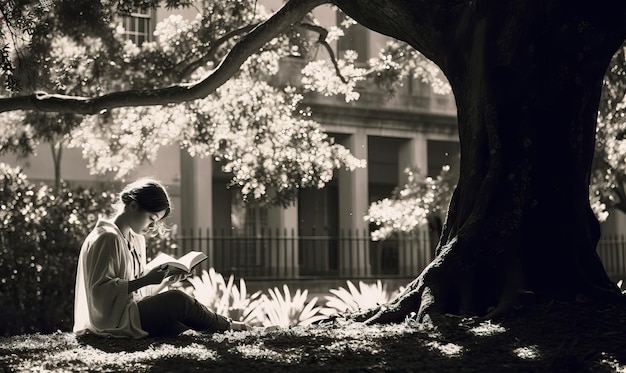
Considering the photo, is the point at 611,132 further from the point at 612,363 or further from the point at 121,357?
the point at 121,357

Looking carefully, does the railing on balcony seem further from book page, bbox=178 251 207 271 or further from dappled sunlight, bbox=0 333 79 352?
book page, bbox=178 251 207 271

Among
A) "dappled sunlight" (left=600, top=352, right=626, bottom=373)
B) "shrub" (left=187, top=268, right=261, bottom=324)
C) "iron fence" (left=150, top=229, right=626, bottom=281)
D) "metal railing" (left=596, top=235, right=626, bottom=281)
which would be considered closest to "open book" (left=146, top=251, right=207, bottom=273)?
"dappled sunlight" (left=600, top=352, right=626, bottom=373)

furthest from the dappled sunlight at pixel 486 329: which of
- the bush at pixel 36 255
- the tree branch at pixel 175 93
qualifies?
the bush at pixel 36 255

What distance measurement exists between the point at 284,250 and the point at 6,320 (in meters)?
9.87

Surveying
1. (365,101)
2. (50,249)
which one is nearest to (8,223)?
(50,249)

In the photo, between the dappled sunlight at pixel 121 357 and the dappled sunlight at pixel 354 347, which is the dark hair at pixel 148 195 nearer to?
the dappled sunlight at pixel 121 357

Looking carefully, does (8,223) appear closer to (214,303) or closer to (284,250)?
(214,303)

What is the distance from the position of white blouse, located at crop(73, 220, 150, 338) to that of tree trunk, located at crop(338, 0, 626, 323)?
67.9 inches

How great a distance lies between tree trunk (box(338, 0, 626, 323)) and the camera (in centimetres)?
728

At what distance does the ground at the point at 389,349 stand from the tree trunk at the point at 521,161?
392 mm

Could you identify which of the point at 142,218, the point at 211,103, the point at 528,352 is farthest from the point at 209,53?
the point at 528,352

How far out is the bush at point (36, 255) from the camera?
13.4 m

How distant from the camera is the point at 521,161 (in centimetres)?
745

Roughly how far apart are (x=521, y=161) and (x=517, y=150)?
9 centimetres
